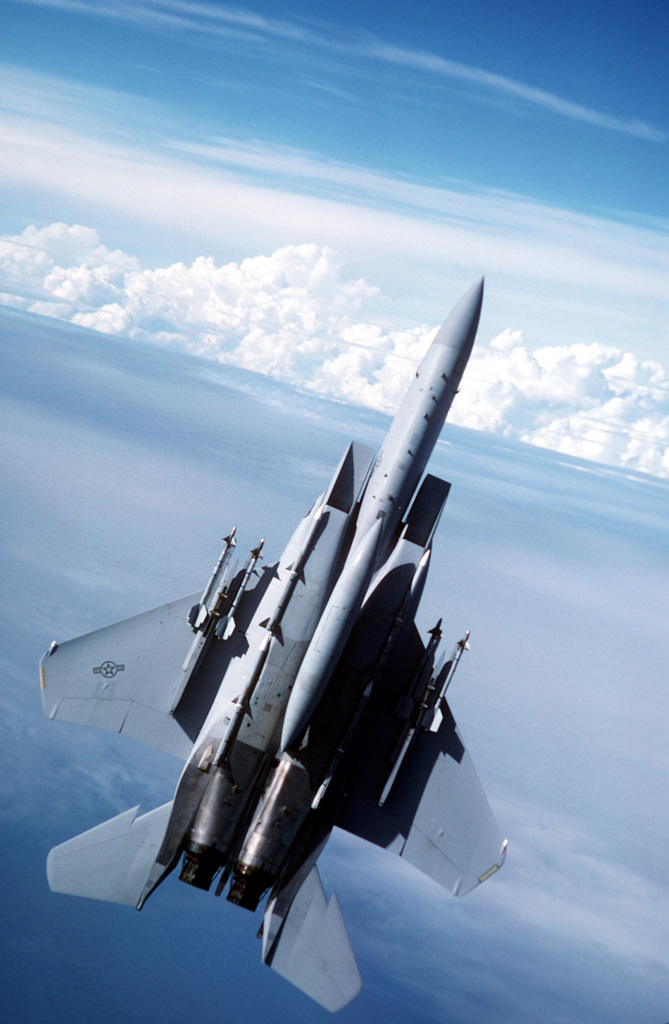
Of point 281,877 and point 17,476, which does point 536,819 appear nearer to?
point 281,877

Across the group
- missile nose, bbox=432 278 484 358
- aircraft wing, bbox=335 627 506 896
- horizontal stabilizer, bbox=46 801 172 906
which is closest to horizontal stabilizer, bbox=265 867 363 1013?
aircraft wing, bbox=335 627 506 896

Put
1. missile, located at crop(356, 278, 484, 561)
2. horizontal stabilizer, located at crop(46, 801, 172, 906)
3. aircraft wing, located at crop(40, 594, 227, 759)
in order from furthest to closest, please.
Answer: aircraft wing, located at crop(40, 594, 227, 759) < missile, located at crop(356, 278, 484, 561) < horizontal stabilizer, located at crop(46, 801, 172, 906)

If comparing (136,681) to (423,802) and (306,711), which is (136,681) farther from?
(423,802)

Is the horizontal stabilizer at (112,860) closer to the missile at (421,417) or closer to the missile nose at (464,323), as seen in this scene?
the missile at (421,417)

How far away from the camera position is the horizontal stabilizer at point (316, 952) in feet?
60.8

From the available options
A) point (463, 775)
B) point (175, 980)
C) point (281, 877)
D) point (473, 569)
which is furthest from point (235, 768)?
point (473, 569)

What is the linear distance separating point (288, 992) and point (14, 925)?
1622cm

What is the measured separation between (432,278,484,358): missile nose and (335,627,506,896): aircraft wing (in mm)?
8302

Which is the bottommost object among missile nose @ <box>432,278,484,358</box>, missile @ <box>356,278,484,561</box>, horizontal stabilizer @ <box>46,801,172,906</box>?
horizontal stabilizer @ <box>46,801,172,906</box>

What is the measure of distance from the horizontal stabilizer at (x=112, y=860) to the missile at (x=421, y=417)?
959 cm

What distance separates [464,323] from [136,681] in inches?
564

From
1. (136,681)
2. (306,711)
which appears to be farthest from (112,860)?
(306,711)

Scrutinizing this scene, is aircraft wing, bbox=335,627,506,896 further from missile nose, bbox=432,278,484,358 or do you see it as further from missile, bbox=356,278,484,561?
missile nose, bbox=432,278,484,358

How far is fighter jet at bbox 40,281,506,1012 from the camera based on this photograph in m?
19.1
